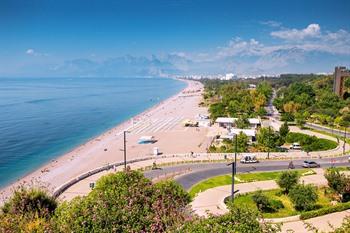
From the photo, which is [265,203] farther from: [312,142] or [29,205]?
[312,142]

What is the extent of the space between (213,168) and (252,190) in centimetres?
707

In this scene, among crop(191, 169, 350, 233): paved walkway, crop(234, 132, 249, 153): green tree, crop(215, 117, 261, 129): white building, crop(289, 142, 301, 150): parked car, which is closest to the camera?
crop(191, 169, 350, 233): paved walkway

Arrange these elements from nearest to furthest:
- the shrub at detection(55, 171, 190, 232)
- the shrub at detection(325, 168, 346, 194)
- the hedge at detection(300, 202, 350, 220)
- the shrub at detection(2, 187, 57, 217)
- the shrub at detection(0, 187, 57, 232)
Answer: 1. the shrub at detection(55, 171, 190, 232)
2. the shrub at detection(0, 187, 57, 232)
3. the shrub at detection(2, 187, 57, 217)
4. the hedge at detection(300, 202, 350, 220)
5. the shrub at detection(325, 168, 346, 194)

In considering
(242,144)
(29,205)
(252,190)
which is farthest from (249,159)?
(29,205)

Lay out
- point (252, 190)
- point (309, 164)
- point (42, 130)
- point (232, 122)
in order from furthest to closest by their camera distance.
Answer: point (42, 130)
point (232, 122)
point (309, 164)
point (252, 190)

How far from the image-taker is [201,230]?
9.66m

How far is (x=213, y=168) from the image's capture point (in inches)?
1323

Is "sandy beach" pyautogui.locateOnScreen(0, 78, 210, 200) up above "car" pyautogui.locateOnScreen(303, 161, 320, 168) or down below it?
below

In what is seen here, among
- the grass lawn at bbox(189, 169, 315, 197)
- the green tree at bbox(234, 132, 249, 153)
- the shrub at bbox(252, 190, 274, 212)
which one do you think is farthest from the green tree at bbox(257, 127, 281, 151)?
the shrub at bbox(252, 190, 274, 212)

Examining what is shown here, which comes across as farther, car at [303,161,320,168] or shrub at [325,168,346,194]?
car at [303,161,320,168]

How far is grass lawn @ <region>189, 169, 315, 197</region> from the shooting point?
2761cm

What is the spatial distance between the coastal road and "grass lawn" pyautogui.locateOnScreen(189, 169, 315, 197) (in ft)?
3.12

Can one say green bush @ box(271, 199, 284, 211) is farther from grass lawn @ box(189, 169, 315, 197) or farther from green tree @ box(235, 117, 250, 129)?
green tree @ box(235, 117, 250, 129)

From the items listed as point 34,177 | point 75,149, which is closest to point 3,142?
point 75,149
